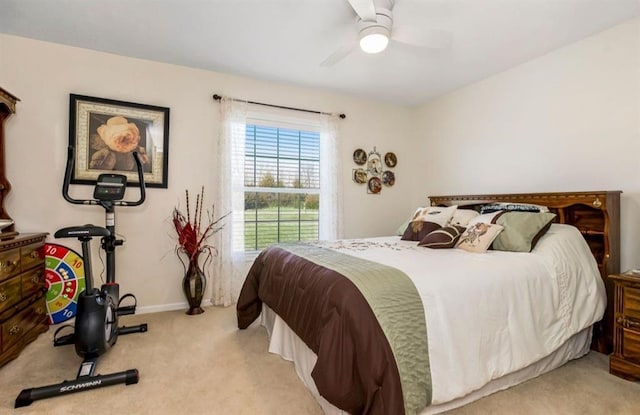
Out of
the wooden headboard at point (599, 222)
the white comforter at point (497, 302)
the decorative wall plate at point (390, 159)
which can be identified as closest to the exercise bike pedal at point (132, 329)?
the white comforter at point (497, 302)

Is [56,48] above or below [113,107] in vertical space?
above

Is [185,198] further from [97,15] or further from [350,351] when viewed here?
[350,351]

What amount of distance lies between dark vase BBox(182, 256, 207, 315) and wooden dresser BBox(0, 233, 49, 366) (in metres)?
1.10

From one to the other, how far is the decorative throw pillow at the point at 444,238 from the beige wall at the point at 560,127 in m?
1.17

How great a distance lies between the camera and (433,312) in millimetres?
1498

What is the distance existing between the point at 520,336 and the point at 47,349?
319cm

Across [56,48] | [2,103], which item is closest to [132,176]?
[2,103]

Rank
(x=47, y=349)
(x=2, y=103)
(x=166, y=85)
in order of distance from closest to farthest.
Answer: (x=47, y=349) < (x=2, y=103) < (x=166, y=85)

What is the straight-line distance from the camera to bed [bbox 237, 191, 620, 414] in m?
1.34

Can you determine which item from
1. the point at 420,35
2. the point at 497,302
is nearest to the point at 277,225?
the point at 420,35

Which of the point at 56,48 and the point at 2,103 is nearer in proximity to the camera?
the point at 2,103

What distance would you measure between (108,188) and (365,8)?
7.34 ft

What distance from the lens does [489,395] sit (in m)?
1.74

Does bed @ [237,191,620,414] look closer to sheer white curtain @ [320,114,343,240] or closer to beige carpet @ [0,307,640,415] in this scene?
beige carpet @ [0,307,640,415]
